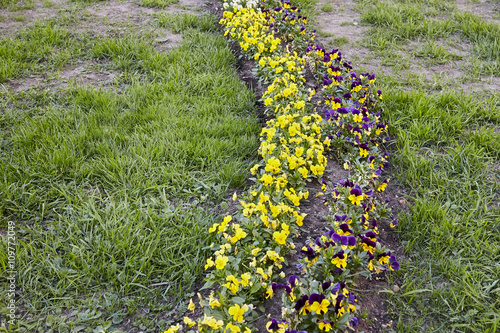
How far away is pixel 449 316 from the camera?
207 cm

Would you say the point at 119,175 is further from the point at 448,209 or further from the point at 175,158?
the point at 448,209

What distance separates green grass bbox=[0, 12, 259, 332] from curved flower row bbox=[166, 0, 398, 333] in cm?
32

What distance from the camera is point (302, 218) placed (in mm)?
2342

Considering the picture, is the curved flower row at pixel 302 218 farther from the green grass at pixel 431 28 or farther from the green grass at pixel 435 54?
the green grass at pixel 431 28

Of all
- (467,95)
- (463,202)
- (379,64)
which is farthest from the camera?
(379,64)

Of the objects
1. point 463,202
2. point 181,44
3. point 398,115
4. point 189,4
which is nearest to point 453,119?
point 398,115

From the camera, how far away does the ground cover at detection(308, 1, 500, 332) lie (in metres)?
2.15

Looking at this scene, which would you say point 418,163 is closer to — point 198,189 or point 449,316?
point 449,316

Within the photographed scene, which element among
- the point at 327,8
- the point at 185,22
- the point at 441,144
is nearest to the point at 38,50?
the point at 185,22

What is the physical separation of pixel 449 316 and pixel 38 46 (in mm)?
5343

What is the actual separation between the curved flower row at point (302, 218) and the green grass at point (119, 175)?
320 millimetres

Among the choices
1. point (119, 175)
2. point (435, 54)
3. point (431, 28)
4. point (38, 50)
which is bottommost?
point (119, 175)

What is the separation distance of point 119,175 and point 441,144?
2.93 meters

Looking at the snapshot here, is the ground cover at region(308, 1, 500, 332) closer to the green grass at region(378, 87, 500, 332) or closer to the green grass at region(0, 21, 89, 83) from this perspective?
the green grass at region(378, 87, 500, 332)
